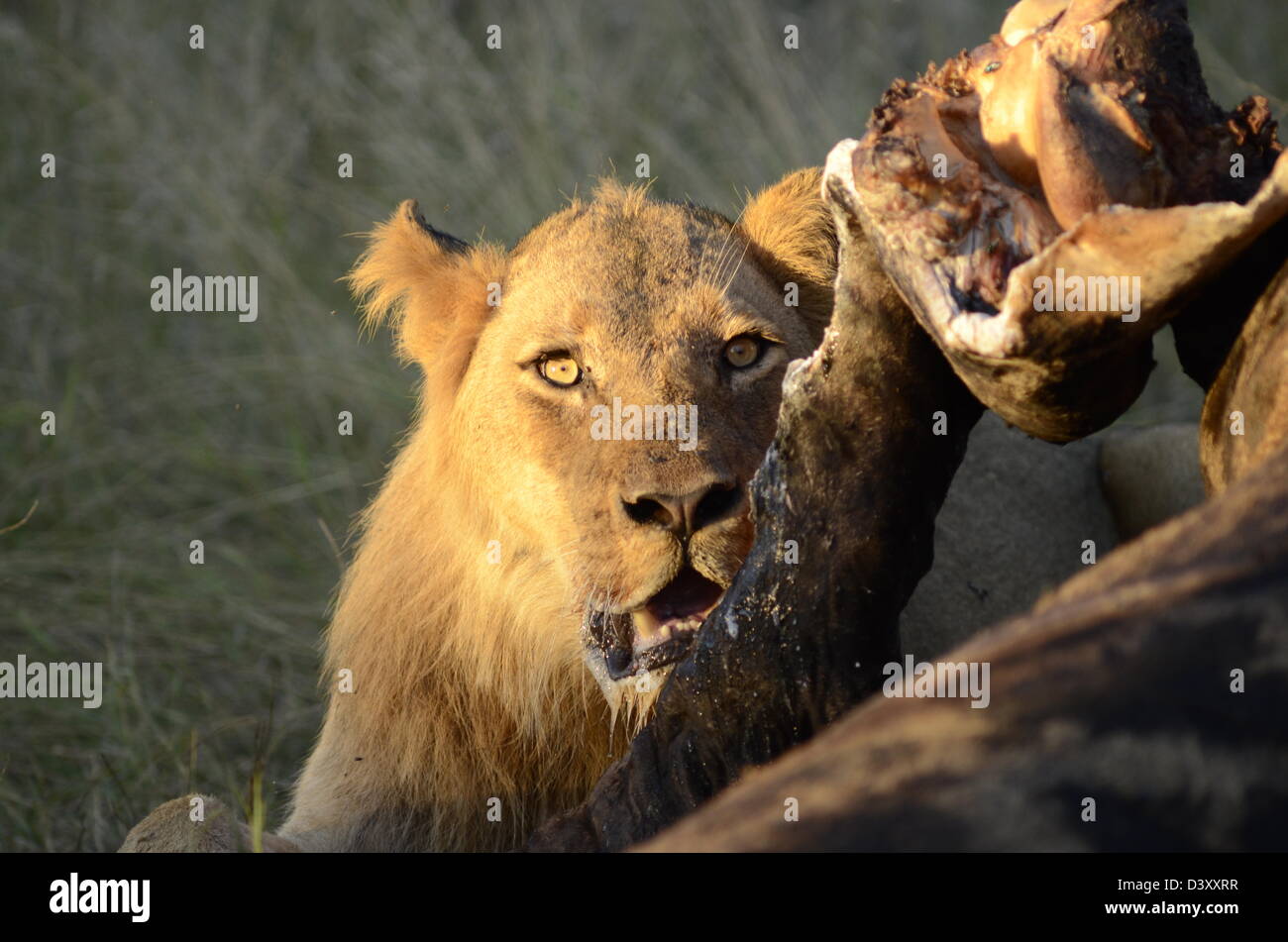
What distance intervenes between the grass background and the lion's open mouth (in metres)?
2.14

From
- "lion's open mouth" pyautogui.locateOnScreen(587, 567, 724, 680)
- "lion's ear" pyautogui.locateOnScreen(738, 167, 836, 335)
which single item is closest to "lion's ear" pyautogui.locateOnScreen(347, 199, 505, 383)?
"lion's ear" pyautogui.locateOnScreen(738, 167, 836, 335)

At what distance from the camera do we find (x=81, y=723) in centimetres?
483

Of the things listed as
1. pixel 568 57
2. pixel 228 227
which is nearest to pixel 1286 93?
pixel 568 57

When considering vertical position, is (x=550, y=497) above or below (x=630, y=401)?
below

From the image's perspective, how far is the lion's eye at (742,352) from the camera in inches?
136

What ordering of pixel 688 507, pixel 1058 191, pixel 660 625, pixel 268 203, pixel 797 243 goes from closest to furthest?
pixel 1058 191, pixel 688 507, pixel 660 625, pixel 797 243, pixel 268 203

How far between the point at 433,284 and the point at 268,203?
13.6 feet

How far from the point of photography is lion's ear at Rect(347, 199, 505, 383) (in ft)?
12.8

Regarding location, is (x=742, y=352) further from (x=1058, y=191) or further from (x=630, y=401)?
(x=1058, y=191)

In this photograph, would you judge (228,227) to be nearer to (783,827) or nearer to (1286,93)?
(1286,93)

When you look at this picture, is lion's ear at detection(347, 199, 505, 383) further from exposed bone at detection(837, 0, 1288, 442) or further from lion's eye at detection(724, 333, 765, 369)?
exposed bone at detection(837, 0, 1288, 442)

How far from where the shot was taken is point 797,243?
12.6 feet

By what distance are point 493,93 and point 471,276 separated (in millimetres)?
4198

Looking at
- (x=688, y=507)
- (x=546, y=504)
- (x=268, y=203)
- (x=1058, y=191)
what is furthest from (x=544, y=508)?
(x=268, y=203)
